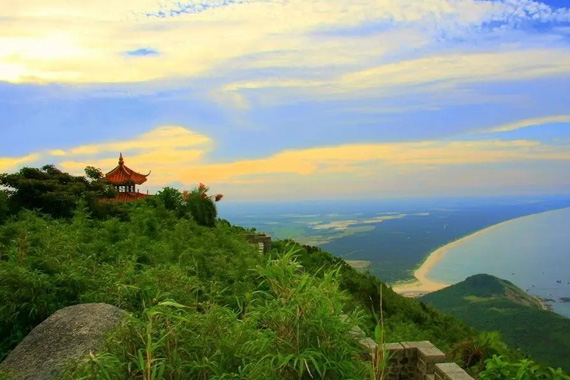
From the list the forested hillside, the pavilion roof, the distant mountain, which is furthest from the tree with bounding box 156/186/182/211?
the distant mountain

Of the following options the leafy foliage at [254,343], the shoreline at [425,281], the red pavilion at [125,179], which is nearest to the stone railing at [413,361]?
the leafy foliage at [254,343]

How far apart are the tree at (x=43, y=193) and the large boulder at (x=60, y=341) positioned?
288 inches

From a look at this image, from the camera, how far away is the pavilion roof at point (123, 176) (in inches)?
848

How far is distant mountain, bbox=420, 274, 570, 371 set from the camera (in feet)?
71.4

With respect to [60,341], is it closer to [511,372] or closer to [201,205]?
[511,372]

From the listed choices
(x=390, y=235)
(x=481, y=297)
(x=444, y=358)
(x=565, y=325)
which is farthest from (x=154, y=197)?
(x=390, y=235)

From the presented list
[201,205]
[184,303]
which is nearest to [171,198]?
[201,205]

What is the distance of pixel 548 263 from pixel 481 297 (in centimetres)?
3597

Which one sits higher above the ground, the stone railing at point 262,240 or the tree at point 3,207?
the tree at point 3,207

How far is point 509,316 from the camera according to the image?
1093 inches

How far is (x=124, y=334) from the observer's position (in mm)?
3701

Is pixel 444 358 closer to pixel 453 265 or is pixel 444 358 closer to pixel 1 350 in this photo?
pixel 1 350

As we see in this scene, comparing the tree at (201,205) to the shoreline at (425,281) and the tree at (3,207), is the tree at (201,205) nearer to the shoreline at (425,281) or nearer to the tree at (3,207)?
the tree at (3,207)

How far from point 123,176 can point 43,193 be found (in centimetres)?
956
